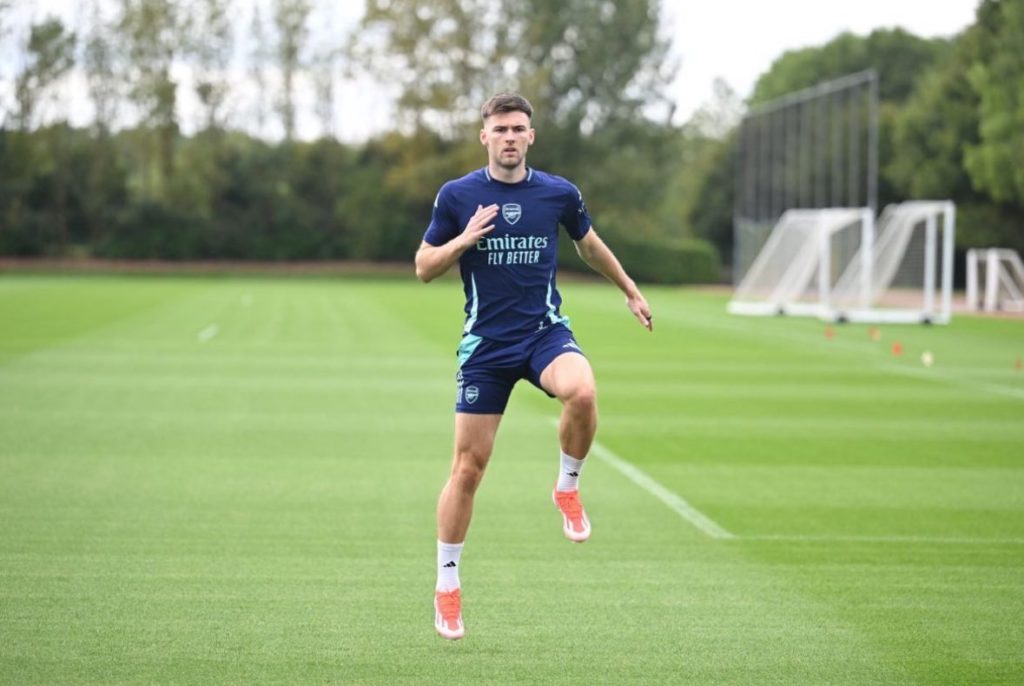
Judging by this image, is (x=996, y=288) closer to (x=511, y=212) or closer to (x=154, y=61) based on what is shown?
(x=511, y=212)

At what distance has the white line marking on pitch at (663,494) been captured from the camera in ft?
33.4

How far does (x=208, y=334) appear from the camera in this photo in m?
29.9

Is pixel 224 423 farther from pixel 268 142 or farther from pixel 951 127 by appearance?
pixel 268 142

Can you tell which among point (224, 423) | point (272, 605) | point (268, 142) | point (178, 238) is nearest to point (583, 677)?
point (272, 605)

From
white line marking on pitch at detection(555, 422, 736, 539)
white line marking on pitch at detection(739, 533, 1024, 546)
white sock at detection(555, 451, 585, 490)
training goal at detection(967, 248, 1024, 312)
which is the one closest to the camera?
white sock at detection(555, 451, 585, 490)

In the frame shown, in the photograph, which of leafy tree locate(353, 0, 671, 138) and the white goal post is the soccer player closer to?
the white goal post

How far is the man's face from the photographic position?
694 cm

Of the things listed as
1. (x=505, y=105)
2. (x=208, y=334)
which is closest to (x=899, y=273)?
(x=208, y=334)

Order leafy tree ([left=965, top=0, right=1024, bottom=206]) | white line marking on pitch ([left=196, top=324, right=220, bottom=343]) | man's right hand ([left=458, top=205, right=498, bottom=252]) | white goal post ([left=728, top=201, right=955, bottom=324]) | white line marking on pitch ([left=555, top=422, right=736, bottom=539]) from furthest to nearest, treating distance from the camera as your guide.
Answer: leafy tree ([left=965, top=0, right=1024, bottom=206]), white goal post ([left=728, top=201, right=955, bottom=324]), white line marking on pitch ([left=196, top=324, right=220, bottom=343]), white line marking on pitch ([left=555, top=422, right=736, bottom=539]), man's right hand ([left=458, top=205, right=498, bottom=252])

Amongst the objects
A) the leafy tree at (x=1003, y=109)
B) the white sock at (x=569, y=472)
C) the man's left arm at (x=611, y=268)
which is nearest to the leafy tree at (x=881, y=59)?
the leafy tree at (x=1003, y=109)

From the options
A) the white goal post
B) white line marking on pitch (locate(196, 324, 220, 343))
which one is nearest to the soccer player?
white line marking on pitch (locate(196, 324, 220, 343))

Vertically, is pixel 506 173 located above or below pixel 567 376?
above

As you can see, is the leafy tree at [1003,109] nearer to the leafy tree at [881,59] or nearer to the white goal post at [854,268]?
the white goal post at [854,268]

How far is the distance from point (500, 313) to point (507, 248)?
32 cm
